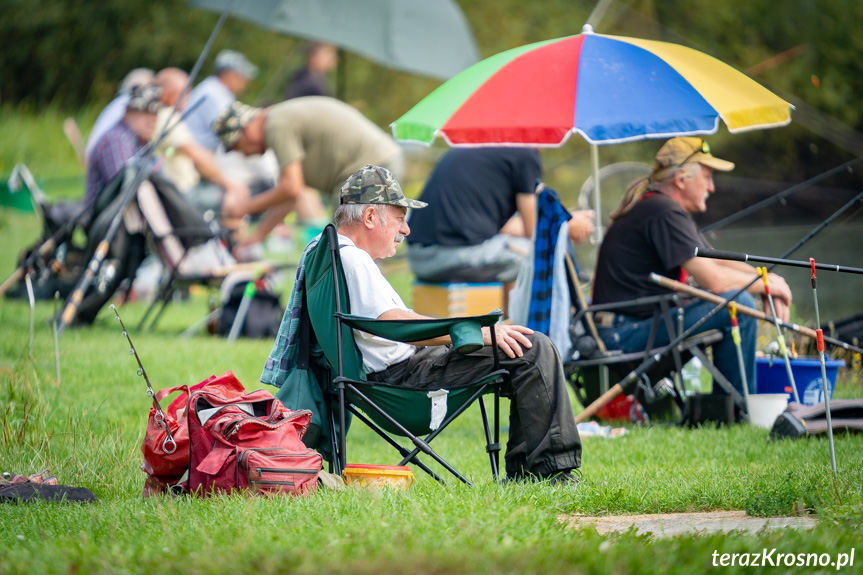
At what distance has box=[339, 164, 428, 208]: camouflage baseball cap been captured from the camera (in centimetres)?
388

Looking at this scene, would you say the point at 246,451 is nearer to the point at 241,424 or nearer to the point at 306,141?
the point at 241,424

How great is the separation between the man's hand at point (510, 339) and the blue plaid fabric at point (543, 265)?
63.6 inches

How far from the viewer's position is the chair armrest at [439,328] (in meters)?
3.53

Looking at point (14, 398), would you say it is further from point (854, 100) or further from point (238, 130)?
point (854, 100)

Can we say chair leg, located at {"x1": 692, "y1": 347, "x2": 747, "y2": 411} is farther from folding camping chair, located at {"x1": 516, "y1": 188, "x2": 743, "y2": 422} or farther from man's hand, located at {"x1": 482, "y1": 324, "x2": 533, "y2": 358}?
man's hand, located at {"x1": 482, "y1": 324, "x2": 533, "y2": 358}

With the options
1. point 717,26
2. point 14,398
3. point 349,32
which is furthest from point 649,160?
point 14,398

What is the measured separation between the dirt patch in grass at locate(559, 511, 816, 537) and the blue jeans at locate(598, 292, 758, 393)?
2.00 m

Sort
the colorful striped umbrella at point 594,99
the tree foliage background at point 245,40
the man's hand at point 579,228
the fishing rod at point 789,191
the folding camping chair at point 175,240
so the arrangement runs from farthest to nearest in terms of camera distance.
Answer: the tree foliage background at point 245,40 → the folding camping chair at point 175,240 → the man's hand at point 579,228 → the fishing rod at point 789,191 → the colorful striped umbrella at point 594,99

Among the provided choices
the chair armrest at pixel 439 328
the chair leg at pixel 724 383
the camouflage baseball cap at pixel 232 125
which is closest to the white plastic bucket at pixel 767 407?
the chair leg at pixel 724 383

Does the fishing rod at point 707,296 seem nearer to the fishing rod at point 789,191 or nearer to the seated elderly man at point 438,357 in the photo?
the fishing rod at point 789,191

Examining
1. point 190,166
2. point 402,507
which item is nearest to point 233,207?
point 190,166

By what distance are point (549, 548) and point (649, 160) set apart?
1476cm

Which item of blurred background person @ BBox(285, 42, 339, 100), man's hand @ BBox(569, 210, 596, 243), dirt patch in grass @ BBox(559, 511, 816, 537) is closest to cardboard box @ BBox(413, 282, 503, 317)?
man's hand @ BBox(569, 210, 596, 243)

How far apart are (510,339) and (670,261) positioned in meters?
1.88
